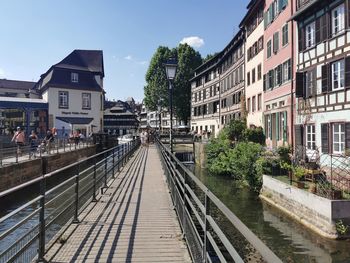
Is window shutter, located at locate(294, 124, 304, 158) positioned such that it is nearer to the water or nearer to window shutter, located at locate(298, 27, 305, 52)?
the water

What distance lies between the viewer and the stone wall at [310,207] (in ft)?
43.7

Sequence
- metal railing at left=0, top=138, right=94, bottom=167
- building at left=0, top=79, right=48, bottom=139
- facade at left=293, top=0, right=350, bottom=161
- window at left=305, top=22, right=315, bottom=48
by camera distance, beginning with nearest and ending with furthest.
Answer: facade at left=293, top=0, right=350, bottom=161 < metal railing at left=0, top=138, right=94, bottom=167 < window at left=305, top=22, right=315, bottom=48 < building at left=0, top=79, right=48, bottom=139

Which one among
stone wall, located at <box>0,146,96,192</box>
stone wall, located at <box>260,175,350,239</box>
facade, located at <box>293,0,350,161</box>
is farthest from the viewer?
facade, located at <box>293,0,350,161</box>

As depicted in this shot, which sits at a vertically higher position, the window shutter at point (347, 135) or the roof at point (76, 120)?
the roof at point (76, 120)

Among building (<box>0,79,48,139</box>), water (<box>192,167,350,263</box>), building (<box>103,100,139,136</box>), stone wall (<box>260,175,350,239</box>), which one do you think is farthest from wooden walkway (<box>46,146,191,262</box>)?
building (<box>103,100,139,136</box>)

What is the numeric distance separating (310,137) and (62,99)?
36.5 meters

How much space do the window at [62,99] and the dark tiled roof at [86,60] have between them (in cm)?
526

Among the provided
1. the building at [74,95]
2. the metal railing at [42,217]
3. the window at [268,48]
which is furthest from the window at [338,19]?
the building at [74,95]

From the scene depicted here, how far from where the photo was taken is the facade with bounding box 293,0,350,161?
19.6 metres

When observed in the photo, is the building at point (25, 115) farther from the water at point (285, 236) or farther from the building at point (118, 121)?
the building at point (118, 121)

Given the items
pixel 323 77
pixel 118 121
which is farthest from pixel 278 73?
pixel 118 121

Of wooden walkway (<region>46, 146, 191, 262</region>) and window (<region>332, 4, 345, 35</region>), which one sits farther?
window (<region>332, 4, 345, 35</region>)

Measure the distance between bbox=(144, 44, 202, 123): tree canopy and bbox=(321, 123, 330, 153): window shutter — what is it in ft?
176

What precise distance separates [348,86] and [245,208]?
7.35 metres
